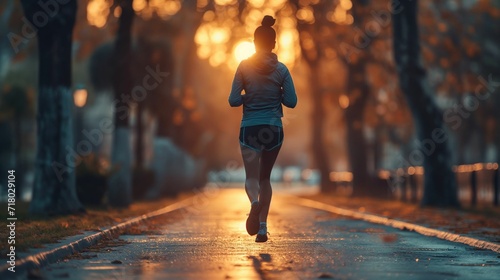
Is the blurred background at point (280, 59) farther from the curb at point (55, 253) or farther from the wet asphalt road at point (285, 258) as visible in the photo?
the wet asphalt road at point (285, 258)

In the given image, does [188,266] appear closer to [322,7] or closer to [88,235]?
[88,235]

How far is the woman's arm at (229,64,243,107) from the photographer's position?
12.8m

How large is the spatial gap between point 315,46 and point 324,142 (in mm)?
7373

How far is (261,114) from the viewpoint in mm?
12664

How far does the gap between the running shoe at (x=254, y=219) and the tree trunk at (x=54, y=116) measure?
9.48 meters

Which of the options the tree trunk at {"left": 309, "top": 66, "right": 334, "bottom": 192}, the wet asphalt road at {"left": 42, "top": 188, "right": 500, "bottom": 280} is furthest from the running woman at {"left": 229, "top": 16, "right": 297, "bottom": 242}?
the tree trunk at {"left": 309, "top": 66, "right": 334, "bottom": 192}

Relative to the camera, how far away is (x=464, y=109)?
165 ft

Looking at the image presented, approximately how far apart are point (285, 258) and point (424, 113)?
17.0 m

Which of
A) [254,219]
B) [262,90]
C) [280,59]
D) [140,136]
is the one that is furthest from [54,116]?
[280,59]

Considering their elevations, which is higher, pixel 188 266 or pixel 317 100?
pixel 317 100

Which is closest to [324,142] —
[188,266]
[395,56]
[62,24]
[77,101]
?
[77,101]

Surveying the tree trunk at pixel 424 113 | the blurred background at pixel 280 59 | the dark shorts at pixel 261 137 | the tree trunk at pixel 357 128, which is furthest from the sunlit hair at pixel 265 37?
the tree trunk at pixel 357 128

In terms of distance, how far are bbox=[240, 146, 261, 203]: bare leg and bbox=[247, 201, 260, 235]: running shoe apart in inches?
8.8

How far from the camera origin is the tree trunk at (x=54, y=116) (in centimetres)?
2106
